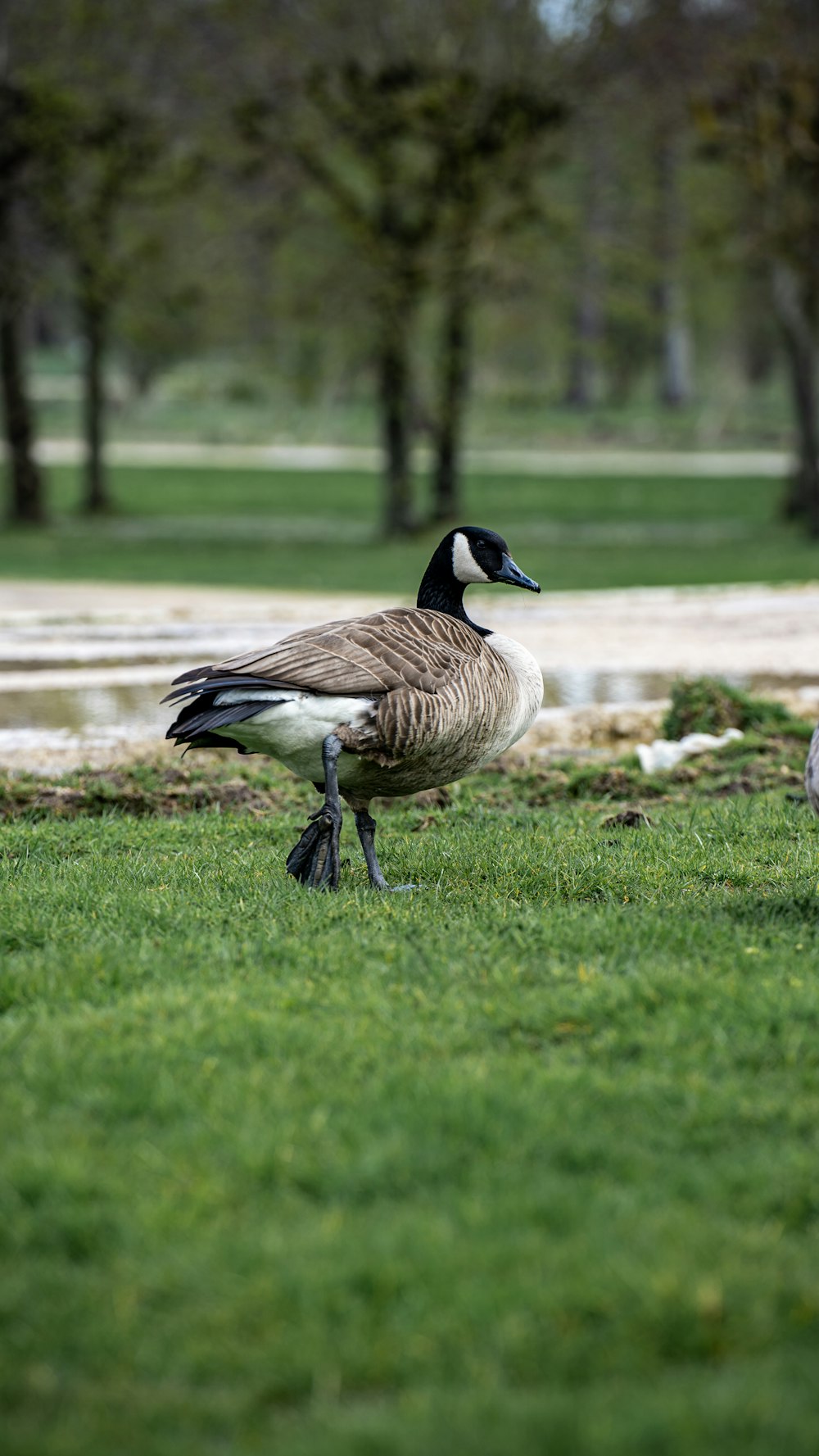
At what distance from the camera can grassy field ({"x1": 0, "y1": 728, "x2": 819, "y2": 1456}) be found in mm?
3131

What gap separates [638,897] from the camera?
20.5 feet

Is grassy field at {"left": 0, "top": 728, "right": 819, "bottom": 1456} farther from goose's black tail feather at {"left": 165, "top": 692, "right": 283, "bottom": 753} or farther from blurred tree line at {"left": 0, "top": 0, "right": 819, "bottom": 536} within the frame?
blurred tree line at {"left": 0, "top": 0, "right": 819, "bottom": 536}

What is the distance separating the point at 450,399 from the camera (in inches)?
1146

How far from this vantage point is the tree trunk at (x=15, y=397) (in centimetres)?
2756

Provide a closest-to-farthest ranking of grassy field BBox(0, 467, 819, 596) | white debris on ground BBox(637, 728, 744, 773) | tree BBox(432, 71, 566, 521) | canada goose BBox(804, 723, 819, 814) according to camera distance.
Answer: canada goose BBox(804, 723, 819, 814) → white debris on ground BBox(637, 728, 744, 773) → grassy field BBox(0, 467, 819, 596) → tree BBox(432, 71, 566, 521)

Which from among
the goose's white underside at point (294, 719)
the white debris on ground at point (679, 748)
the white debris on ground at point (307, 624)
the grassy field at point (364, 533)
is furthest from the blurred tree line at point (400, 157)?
the goose's white underside at point (294, 719)

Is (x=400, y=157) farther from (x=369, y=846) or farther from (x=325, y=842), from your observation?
(x=325, y=842)

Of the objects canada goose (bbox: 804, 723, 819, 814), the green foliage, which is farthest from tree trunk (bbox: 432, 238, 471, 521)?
canada goose (bbox: 804, 723, 819, 814)

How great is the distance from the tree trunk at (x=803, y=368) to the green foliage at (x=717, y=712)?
17.8m

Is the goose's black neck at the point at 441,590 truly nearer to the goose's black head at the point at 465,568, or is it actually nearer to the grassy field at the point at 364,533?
the goose's black head at the point at 465,568

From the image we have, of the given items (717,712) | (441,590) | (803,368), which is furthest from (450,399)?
(441,590)

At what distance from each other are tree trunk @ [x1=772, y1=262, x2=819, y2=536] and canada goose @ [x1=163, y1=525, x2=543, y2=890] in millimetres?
21852

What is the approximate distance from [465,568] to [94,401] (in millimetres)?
→ 26203

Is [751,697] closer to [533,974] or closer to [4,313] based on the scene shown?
[533,974]
